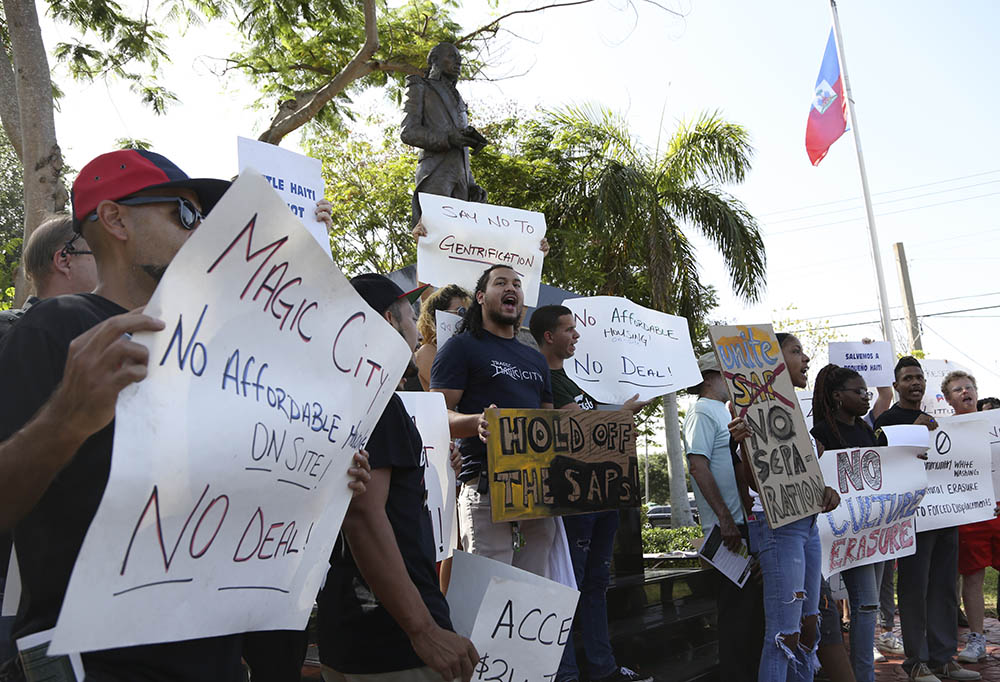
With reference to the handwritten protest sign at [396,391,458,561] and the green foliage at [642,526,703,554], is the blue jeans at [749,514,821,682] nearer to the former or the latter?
the handwritten protest sign at [396,391,458,561]

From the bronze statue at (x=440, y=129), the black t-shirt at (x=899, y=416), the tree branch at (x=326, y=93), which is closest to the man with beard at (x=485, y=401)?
the black t-shirt at (x=899, y=416)

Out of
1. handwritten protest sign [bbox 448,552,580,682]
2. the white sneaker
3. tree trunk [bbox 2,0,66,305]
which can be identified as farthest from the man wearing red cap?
the white sneaker

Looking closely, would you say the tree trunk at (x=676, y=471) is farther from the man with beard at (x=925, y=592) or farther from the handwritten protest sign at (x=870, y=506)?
the handwritten protest sign at (x=870, y=506)

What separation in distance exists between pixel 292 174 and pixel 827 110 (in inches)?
685

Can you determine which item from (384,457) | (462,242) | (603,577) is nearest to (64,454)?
(384,457)

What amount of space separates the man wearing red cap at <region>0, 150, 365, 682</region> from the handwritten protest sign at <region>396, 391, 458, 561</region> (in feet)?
5.94

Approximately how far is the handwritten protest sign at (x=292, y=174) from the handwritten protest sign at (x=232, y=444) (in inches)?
99.0

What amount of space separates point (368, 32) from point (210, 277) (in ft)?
35.5

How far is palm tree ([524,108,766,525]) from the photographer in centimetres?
1714

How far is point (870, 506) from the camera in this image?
5305 mm

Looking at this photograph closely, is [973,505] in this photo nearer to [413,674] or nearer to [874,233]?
[413,674]

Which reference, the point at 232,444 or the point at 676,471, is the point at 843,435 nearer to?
the point at 232,444

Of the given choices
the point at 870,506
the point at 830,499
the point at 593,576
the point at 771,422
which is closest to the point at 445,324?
the point at 593,576

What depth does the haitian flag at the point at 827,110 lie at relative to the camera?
18.6 meters
